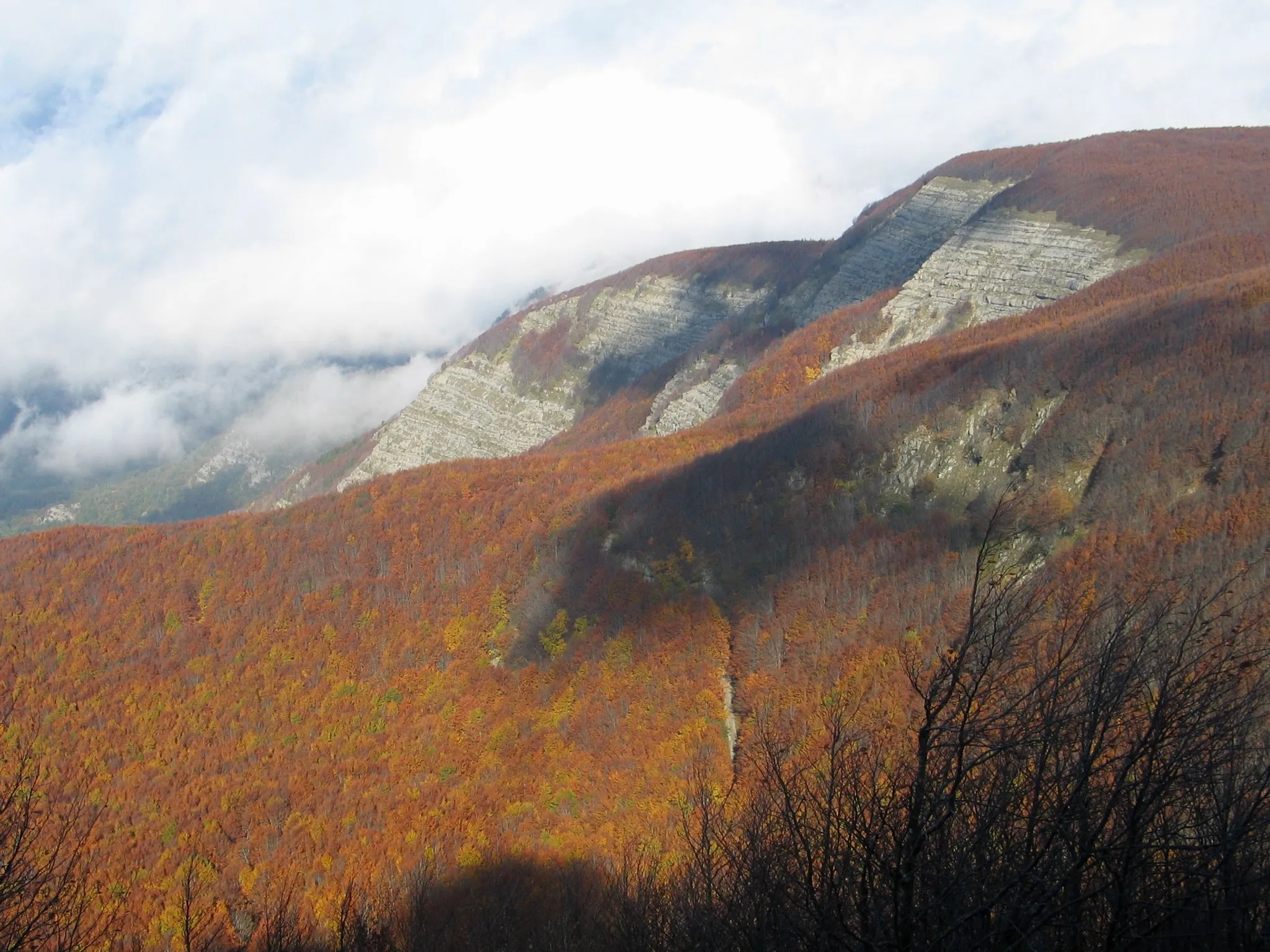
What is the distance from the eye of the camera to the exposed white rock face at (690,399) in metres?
120

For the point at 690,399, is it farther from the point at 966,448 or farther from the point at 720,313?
the point at 966,448

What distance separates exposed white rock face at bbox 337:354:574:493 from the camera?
494 feet

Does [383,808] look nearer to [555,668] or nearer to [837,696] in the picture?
[555,668]

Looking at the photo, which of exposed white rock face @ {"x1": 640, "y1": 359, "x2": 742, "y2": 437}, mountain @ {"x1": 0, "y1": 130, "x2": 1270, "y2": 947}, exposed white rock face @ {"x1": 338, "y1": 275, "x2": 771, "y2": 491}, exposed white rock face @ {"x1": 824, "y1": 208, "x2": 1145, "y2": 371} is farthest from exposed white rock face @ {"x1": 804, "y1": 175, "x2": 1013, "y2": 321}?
mountain @ {"x1": 0, "y1": 130, "x2": 1270, "y2": 947}

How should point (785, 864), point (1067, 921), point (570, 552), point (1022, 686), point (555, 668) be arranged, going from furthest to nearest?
point (570, 552) → point (555, 668) → point (1022, 686) → point (785, 864) → point (1067, 921)

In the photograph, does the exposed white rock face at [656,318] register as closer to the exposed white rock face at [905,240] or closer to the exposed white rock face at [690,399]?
the exposed white rock face at [690,399]

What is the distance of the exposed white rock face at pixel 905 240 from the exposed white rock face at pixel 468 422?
47.6 m

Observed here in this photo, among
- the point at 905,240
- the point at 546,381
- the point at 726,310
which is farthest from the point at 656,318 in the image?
the point at 905,240

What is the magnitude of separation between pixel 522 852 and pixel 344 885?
8920 millimetres

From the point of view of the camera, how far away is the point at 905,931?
859 cm

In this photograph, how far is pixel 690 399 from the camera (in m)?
124

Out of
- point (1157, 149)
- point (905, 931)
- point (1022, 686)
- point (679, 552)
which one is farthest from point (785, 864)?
point (1157, 149)

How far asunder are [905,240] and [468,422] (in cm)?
7686

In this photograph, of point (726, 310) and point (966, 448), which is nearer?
point (966, 448)
